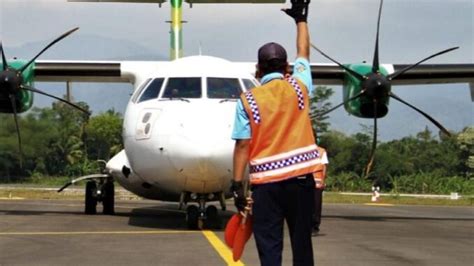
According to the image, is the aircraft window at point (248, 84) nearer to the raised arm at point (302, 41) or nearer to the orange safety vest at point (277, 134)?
the raised arm at point (302, 41)

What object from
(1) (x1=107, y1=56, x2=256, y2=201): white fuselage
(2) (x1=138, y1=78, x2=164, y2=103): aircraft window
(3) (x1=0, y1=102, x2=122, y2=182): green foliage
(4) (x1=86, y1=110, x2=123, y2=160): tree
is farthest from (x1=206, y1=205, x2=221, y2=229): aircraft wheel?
(4) (x1=86, y1=110, x2=123, y2=160): tree

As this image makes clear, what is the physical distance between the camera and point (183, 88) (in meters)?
12.7

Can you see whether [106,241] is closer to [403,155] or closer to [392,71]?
[392,71]

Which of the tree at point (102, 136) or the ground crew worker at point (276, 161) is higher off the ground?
the tree at point (102, 136)

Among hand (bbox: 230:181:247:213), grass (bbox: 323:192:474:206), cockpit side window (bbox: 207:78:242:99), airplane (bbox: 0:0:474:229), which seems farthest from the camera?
grass (bbox: 323:192:474:206)

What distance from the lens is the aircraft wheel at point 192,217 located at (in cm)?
1241

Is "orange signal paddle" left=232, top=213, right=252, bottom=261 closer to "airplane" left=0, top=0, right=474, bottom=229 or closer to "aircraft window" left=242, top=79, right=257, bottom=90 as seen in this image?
"airplane" left=0, top=0, right=474, bottom=229

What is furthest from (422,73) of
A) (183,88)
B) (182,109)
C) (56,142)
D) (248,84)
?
(56,142)

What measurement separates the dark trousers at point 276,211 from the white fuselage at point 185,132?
233 inches

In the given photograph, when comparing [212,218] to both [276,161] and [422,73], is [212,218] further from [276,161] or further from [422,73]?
[422,73]

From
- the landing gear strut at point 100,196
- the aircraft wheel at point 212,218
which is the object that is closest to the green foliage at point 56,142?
the landing gear strut at point 100,196

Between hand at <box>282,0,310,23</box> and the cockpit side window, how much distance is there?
6.71 m

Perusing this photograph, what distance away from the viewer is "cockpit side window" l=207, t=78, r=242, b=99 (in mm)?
12453

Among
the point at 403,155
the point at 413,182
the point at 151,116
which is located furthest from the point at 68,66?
the point at 403,155
